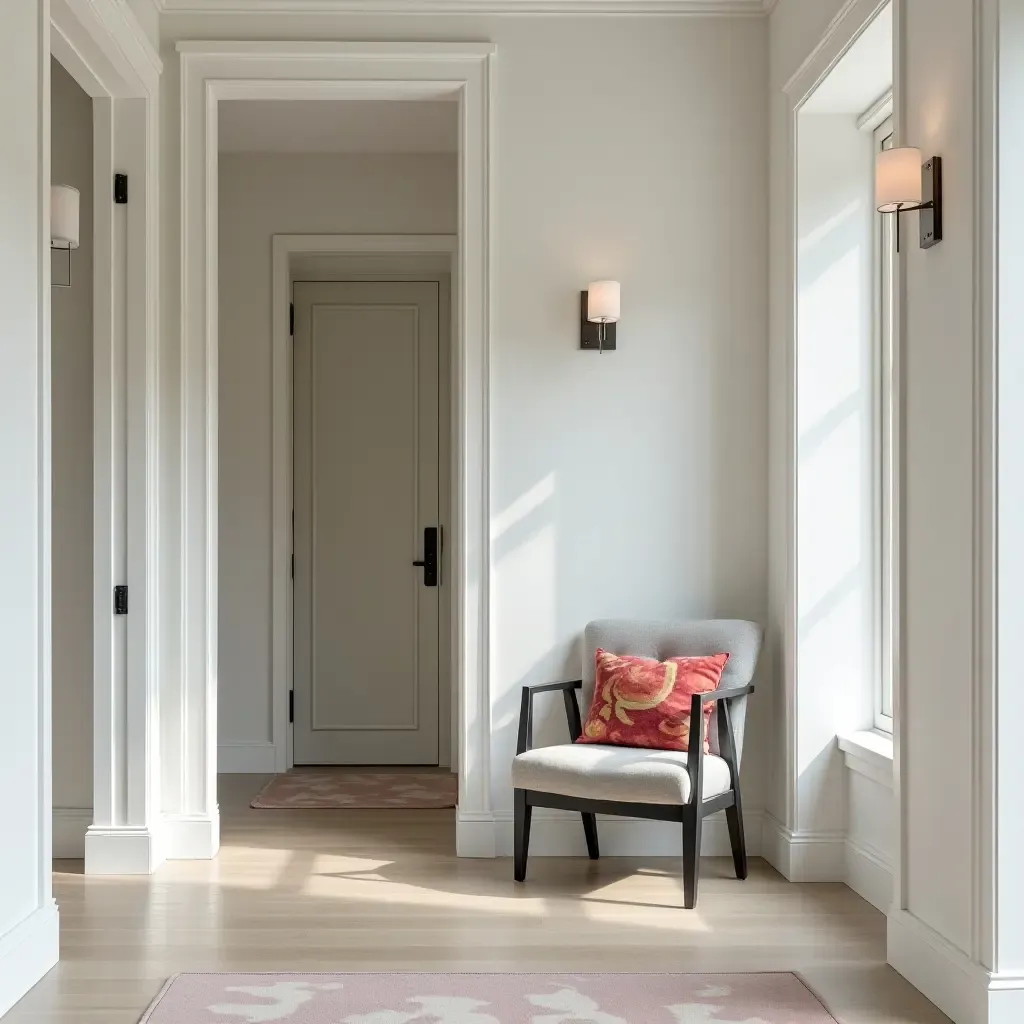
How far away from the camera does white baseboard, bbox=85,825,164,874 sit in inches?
150

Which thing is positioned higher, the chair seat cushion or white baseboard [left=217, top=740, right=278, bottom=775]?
the chair seat cushion

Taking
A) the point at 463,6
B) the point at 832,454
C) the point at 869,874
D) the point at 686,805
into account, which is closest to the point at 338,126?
the point at 463,6

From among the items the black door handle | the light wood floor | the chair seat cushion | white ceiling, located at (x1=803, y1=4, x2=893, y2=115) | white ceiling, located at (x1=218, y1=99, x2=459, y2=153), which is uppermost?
white ceiling, located at (x1=218, y1=99, x2=459, y2=153)

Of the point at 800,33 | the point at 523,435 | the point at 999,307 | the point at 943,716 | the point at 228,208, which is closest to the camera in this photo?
the point at 999,307

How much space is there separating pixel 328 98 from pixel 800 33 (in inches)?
62.3

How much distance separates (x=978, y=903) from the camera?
245cm

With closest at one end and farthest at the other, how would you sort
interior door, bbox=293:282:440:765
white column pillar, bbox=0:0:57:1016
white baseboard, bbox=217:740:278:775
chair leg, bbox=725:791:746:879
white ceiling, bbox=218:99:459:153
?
white column pillar, bbox=0:0:57:1016, chair leg, bbox=725:791:746:879, white ceiling, bbox=218:99:459:153, white baseboard, bbox=217:740:278:775, interior door, bbox=293:282:440:765

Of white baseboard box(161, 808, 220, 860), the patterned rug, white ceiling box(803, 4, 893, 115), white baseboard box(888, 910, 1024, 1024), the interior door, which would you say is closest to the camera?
white baseboard box(888, 910, 1024, 1024)

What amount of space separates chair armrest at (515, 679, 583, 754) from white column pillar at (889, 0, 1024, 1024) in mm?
1281

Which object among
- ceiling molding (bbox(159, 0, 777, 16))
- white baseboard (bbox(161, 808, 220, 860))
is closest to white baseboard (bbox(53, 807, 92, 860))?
white baseboard (bbox(161, 808, 220, 860))

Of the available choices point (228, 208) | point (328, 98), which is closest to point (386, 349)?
point (228, 208)

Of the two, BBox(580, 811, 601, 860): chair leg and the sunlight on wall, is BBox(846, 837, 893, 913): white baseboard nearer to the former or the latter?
BBox(580, 811, 601, 860): chair leg

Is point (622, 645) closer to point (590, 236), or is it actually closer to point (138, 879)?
point (590, 236)

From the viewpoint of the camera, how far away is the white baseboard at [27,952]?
8.68 feet
